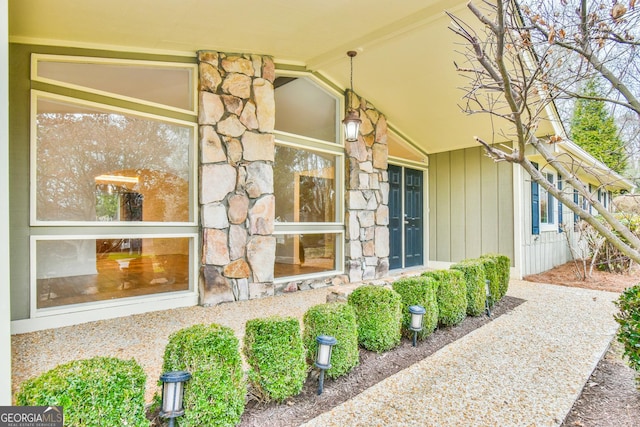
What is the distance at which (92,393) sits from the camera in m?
1.39

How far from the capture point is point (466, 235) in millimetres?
7418

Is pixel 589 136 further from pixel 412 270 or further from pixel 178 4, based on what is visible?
pixel 178 4

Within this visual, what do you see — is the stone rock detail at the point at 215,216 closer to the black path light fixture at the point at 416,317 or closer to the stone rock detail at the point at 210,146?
the stone rock detail at the point at 210,146

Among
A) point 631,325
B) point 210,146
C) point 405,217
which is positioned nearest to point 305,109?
point 210,146

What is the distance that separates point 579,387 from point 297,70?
5092 mm

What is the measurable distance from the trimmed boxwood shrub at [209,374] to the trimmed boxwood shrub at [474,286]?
2.84 metres

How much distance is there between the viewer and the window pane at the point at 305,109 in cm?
555

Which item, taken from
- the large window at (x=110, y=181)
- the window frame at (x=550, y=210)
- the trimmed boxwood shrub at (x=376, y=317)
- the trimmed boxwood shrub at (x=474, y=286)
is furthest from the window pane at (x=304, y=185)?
the window frame at (x=550, y=210)

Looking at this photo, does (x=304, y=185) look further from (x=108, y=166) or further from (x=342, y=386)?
(x=342, y=386)

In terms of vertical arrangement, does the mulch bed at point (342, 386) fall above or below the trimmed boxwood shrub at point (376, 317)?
below

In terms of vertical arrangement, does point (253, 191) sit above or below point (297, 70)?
below

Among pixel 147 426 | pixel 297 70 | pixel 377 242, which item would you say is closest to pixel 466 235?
pixel 377 242

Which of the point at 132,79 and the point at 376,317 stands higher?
the point at 132,79

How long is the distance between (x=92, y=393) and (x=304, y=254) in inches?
173
